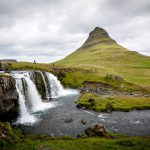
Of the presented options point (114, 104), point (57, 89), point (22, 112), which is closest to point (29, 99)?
point (22, 112)

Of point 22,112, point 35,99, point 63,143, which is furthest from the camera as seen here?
point 35,99

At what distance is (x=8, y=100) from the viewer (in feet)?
179

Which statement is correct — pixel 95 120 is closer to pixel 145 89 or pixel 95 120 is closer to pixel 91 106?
pixel 91 106

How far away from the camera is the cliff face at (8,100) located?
52.9 m

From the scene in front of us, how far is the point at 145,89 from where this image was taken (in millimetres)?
95125

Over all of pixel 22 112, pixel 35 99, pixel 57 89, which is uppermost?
pixel 57 89

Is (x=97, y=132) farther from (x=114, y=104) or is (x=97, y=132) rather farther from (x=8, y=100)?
(x=114, y=104)

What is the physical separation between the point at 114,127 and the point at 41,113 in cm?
2040

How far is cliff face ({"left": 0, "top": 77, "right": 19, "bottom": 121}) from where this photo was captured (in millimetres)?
52875

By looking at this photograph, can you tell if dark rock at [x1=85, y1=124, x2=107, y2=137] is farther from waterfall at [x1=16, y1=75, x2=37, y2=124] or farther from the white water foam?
the white water foam

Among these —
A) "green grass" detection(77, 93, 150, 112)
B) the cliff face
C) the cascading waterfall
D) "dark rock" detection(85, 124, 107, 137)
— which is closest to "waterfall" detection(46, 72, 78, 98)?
the cascading waterfall

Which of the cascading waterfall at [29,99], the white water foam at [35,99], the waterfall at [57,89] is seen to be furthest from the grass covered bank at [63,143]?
the waterfall at [57,89]

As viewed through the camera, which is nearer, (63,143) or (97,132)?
(63,143)

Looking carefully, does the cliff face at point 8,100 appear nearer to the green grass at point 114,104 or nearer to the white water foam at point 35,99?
the white water foam at point 35,99
